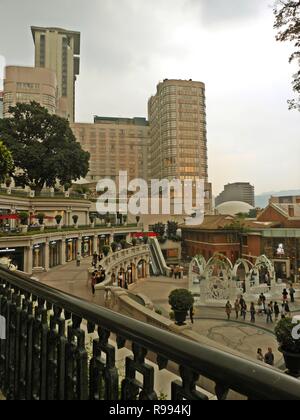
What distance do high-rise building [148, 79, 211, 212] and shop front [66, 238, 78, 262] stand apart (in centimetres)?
4528

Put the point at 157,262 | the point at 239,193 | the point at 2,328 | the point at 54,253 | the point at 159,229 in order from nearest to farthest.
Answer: the point at 2,328 < the point at 54,253 < the point at 157,262 < the point at 159,229 < the point at 239,193

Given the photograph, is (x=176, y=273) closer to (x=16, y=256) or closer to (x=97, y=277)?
(x=16, y=256)

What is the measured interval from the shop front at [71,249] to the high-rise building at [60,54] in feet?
251

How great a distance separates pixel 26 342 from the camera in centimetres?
257

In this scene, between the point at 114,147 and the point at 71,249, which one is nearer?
the point at 71,249

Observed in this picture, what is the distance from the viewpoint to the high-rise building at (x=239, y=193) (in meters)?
106

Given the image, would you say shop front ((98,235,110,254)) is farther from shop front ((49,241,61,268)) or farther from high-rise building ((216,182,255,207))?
high-rise building ((216,182,255,207))

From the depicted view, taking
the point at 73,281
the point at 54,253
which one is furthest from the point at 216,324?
the point at 54,253

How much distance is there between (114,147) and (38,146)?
5638 centimetres

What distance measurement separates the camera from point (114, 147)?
89.4 metres

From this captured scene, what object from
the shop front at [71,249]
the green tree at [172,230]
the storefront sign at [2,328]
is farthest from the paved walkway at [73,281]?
the green tree at [172,230]

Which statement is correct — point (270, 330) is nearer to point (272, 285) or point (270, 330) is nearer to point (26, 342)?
point (272, 285)
